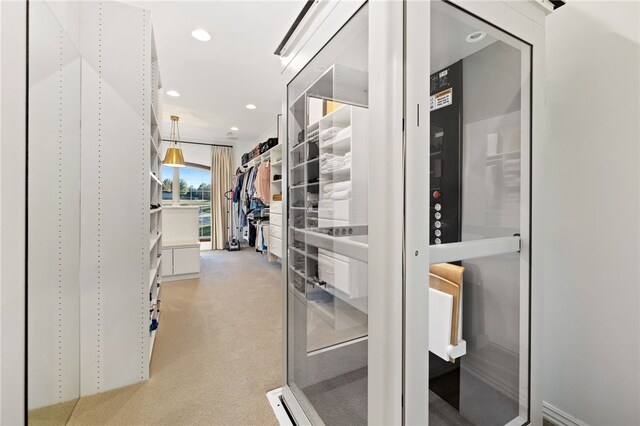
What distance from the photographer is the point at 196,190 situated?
21.9 ft

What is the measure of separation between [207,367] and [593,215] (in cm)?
220

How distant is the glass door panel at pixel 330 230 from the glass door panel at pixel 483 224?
28cm

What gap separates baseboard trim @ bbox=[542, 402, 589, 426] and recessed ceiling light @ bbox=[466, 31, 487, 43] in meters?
1.65

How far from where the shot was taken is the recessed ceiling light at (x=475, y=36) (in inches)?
39.2

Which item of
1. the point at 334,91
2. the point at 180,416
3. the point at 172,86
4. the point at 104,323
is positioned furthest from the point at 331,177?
the point at 172,86

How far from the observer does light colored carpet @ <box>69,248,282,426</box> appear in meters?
1.38

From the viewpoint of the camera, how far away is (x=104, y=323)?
5.04 feet

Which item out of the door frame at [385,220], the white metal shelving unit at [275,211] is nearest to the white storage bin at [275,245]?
the white metal shelving unit at [275,211]

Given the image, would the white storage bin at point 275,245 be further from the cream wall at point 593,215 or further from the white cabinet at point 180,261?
the cream wall at point 593,215

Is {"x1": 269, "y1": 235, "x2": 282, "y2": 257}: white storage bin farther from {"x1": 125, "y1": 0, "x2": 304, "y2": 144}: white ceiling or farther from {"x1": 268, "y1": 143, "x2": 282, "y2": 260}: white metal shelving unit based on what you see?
{"x1": 125, "y1": 0, "x2": 304, "y2": 144}: white ceiling

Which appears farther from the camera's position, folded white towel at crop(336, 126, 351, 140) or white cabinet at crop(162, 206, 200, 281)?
white cabinet at crop(162, 206, 200, 281)

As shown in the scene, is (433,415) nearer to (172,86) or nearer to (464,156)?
(464,156)

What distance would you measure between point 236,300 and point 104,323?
1.52 metres

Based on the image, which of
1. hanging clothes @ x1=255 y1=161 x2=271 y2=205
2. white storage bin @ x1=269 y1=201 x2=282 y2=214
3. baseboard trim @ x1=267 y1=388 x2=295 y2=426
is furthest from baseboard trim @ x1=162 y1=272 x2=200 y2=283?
baseboard trim @ x1=267 y1=388 x2=295 y2=426
